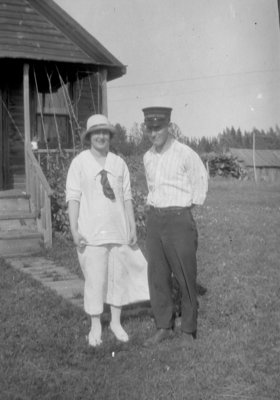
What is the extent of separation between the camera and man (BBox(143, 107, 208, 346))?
17.0ft

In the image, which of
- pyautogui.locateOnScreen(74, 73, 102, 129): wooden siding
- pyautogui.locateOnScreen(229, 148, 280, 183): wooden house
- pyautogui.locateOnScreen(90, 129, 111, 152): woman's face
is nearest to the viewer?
pyautogui.locateOnScreen(90, 129, 111, 152): woman's face

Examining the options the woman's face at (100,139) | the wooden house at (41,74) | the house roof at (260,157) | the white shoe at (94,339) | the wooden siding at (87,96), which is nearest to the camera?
the white shoe at (94,339)

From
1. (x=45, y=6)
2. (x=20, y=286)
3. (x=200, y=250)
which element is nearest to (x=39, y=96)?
(x=45, y=6)

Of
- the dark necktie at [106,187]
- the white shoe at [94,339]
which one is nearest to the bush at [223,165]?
the dark necktie at [106,187]

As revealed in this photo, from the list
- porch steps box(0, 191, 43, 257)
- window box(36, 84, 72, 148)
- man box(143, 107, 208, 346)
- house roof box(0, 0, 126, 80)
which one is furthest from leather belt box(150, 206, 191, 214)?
window box(36, 84, 72, 148)

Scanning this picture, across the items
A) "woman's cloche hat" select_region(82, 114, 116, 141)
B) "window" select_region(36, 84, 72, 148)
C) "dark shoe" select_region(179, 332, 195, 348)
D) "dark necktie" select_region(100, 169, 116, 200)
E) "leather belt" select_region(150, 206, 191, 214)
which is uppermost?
"window" select_region(36, 84, 72, 148)

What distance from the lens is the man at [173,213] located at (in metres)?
5.19

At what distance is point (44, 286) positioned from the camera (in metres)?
7.27

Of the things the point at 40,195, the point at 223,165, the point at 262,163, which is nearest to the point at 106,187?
the point at 40,195

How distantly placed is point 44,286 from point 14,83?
317 inches

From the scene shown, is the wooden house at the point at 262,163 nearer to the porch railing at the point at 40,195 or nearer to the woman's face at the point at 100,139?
the porch railing at the point at 40,195

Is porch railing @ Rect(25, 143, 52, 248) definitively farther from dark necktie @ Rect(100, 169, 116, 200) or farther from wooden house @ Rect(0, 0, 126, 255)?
dark necktie @ Rect(100, 169, 116, 200)

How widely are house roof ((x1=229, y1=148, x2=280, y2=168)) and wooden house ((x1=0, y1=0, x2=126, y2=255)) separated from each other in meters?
52.3

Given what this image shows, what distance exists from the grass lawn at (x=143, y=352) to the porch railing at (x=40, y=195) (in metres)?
2.33
